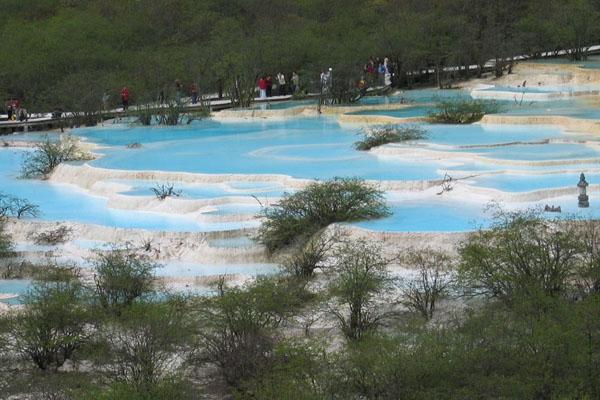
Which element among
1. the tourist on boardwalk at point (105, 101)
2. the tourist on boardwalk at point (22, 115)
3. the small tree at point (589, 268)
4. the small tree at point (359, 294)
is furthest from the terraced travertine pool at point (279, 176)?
the tourist on boardwalk at point (105, 101)

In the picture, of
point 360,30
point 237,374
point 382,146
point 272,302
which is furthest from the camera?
point 360,30

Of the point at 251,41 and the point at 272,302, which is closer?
the point at 272,302

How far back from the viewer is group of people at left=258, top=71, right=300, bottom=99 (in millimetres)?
35219

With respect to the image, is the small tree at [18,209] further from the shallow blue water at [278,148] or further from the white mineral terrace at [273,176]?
the shallow blue water at [278,148]

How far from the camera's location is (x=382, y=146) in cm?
2217

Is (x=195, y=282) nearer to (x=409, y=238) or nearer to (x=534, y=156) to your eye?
(x=409, y=238)

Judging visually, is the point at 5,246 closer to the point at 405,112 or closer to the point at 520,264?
the point at 520,264

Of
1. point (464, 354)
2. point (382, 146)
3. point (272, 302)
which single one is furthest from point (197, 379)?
point (382, 146)

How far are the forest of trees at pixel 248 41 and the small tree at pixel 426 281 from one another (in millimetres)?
18132

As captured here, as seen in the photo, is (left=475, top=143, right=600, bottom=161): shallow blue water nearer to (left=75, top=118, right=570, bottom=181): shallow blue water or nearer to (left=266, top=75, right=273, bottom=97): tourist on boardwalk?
(left=75, top=118, right=570, bottom=181): shallow blue water

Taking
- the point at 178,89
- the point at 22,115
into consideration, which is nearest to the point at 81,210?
the point at 22,115

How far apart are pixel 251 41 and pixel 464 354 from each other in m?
26.4

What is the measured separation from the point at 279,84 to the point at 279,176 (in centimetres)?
1703

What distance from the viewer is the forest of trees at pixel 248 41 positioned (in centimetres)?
3400
